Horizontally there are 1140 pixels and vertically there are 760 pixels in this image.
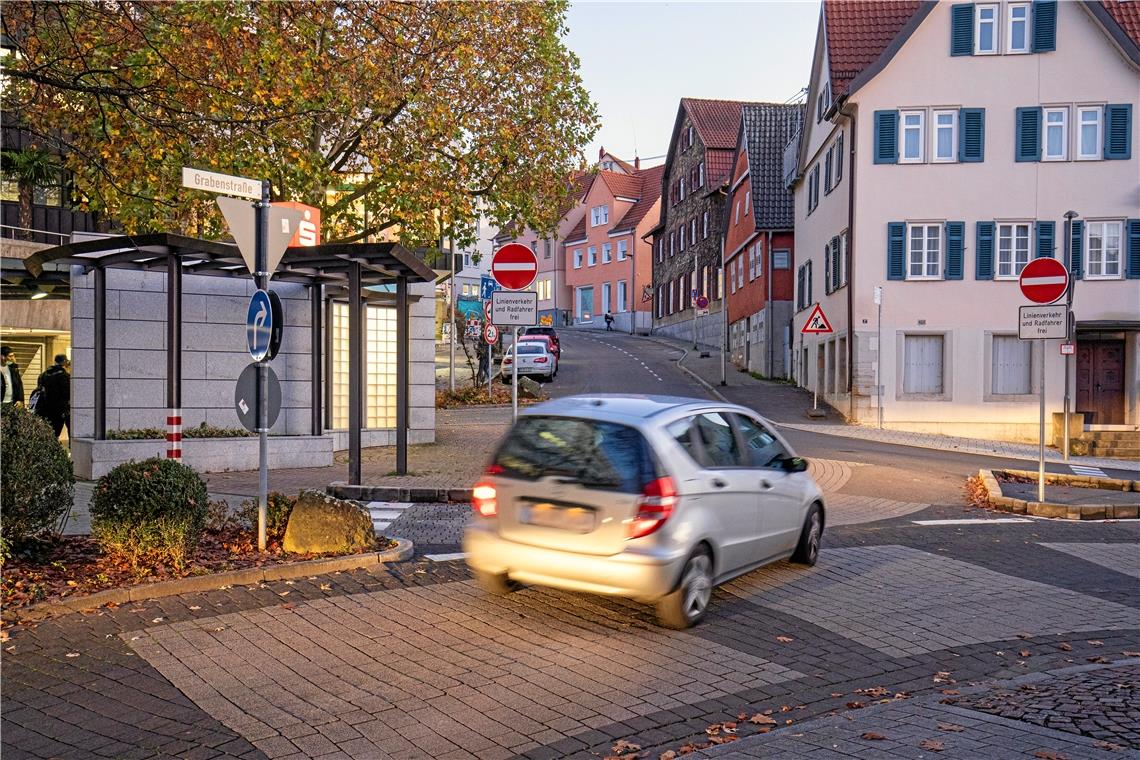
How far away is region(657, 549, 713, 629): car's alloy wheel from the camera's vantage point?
713cm

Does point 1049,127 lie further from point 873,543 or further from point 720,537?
point 720,537

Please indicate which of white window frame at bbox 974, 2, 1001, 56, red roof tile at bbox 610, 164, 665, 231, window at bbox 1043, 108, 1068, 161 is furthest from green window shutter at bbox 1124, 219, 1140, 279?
red roof tile at bbox 610, 164, 665, 231

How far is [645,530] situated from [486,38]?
1569 centimetres

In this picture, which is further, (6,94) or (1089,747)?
(6,94)

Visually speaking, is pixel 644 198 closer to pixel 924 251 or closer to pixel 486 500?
pixel 924 251

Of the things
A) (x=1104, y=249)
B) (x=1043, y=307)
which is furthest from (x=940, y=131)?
A: (x=1043, y=307)

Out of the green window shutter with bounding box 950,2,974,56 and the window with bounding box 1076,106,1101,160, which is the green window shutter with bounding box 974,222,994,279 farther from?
the green window shutter with bounding box 950,2,974,56

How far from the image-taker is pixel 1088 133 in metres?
30.0

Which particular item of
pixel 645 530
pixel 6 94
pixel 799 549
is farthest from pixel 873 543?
pixel 6 94

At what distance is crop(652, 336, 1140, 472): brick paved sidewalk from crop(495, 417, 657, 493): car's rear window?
1843 centimetres

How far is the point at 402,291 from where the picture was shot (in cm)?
1564

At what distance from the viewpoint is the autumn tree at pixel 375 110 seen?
15.1 metres

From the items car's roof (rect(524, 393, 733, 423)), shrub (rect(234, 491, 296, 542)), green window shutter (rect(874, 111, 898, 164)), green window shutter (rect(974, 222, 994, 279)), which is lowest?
shrub (rect(234, 491, 296, 542))

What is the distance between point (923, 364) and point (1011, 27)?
33.0 feet
